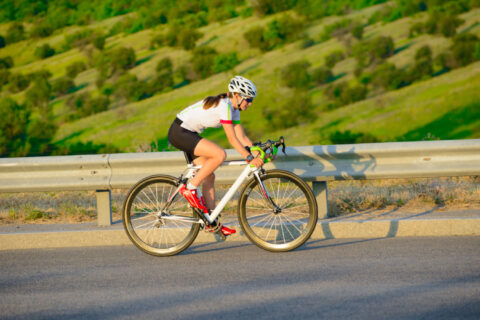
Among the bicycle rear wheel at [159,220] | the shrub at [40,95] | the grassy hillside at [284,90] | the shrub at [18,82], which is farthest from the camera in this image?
the shrub at [18,82]

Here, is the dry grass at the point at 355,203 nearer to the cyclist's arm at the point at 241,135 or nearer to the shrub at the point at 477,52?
the cyclist's arm at the point at 241,135

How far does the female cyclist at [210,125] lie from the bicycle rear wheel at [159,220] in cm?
23

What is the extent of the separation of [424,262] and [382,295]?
1095 mm

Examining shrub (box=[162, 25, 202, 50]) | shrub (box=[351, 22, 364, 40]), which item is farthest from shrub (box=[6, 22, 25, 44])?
shrub (box=[351, 22, 364, 40])

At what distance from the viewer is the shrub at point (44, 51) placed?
65.5m

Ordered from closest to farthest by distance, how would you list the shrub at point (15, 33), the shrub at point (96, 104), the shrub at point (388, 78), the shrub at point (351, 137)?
the shrub at point (351, 137) < the shrub at point (388, 78) < the shrub at point (96, 104) < the shrub at point (15, 33)

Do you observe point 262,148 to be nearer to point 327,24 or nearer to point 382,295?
point 382,295

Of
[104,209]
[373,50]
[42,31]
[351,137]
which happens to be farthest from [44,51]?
[104,209]

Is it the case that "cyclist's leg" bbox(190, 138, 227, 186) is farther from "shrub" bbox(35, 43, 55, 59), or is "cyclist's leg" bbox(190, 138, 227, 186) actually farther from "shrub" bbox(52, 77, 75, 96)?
"shrub" bbox(35, 43, 55, 59)

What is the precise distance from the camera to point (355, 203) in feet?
26.7

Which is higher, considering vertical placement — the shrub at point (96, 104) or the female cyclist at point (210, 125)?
the shrub at point (96, 104)

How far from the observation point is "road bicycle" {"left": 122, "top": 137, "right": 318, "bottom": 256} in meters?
6.36

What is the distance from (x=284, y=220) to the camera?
22.3 feet

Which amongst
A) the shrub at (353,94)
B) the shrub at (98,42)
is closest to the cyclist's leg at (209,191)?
the shrub at (353,94)
